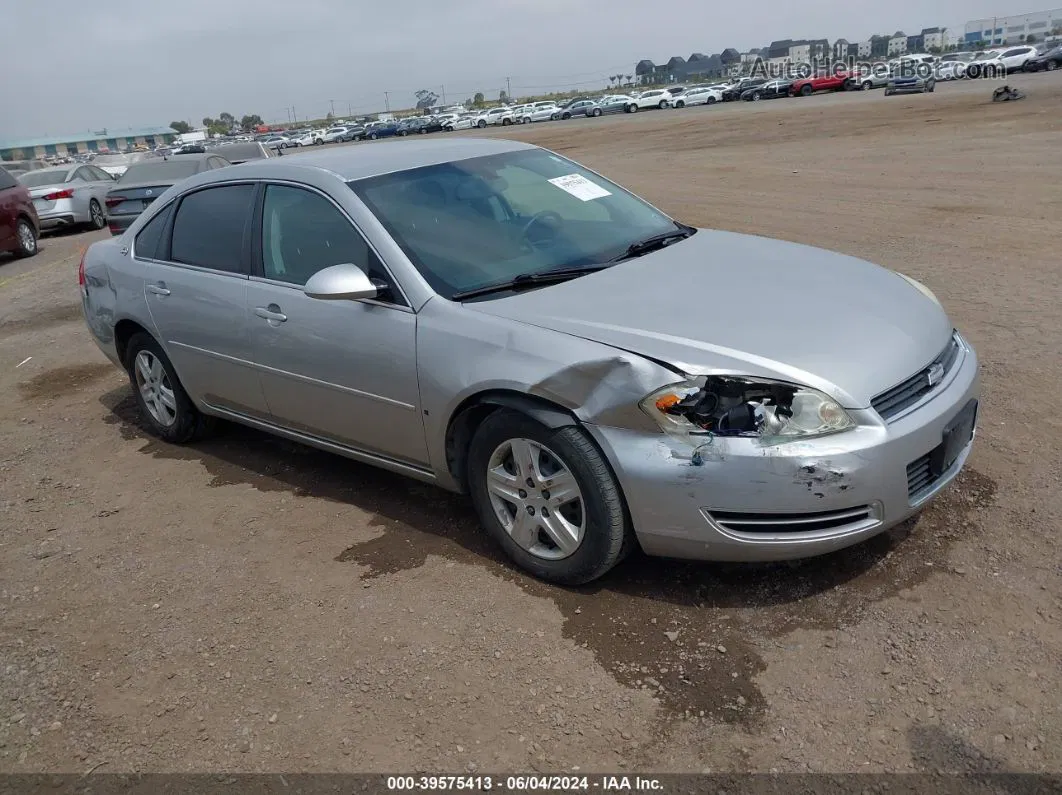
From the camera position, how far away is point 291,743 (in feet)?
9.47

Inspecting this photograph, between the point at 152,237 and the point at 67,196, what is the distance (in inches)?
590

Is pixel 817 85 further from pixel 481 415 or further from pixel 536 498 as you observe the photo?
pixel 536 498

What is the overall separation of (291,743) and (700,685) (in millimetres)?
1326

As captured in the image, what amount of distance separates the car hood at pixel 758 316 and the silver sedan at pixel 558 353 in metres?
0.01

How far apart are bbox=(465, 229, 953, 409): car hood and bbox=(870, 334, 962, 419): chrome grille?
0.10ft

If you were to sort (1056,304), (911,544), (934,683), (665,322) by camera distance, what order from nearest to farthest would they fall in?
(934,683) → (665,322) → (911,544) → (1056,304)

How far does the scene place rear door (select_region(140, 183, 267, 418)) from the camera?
467 cm

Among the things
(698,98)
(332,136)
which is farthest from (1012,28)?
(332,136)

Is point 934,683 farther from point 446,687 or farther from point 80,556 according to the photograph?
point 80,556

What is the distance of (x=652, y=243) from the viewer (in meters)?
4.38

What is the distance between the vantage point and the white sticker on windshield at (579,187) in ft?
15.2

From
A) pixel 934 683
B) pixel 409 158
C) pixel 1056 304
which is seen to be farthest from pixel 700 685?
pixel 1056 304

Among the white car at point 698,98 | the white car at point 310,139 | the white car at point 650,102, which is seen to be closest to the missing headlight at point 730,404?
the white car at point 698,98

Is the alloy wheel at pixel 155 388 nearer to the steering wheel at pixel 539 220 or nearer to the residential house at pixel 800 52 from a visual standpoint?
the steering wheel at pixel 539 220
